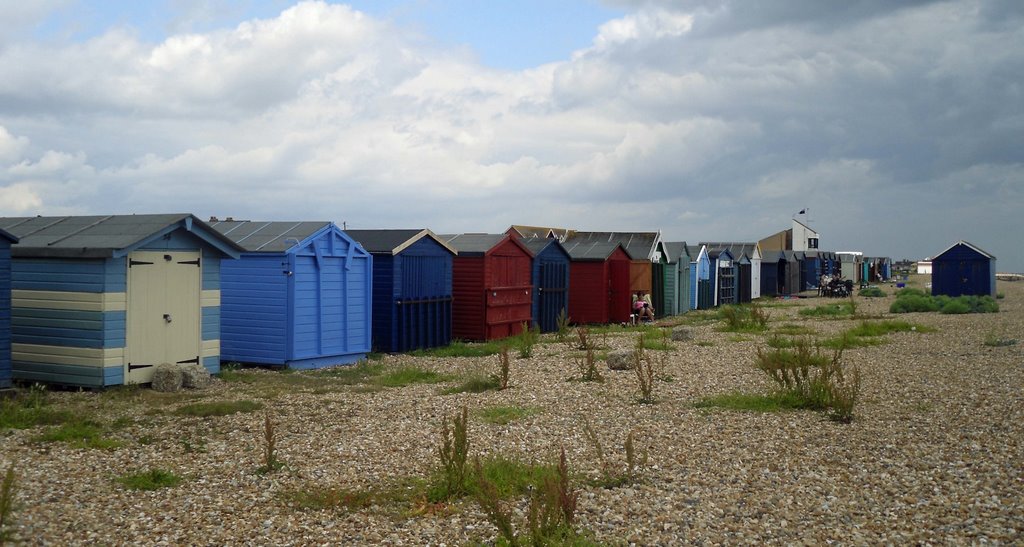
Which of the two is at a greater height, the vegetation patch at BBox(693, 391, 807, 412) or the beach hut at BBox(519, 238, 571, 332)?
the beach hut at BBox(519, 238, 571, 332)

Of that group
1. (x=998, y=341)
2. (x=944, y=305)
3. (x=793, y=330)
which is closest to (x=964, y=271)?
(x=944, y=305)

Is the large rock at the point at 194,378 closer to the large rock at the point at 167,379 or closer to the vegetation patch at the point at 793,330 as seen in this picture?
the large rock at the point at 167,379

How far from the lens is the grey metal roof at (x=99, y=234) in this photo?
13.1m

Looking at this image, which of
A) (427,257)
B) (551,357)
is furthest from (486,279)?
(551,357)

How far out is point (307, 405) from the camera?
1216cm

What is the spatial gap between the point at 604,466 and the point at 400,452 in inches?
91.9

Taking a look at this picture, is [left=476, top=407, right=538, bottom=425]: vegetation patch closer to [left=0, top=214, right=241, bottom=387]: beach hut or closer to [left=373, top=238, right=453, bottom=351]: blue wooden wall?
[left=0, top=214, right=241, bottom=387]: beach hut

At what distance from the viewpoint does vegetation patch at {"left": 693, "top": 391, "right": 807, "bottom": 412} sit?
469 inches

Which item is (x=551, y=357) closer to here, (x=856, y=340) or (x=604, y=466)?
(x=856, y=340)

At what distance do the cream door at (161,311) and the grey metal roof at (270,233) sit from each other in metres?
1.71

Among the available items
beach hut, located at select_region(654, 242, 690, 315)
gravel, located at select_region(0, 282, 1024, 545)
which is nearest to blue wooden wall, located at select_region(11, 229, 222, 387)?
gravel, located at select_region(0, 282, 1024, 545)

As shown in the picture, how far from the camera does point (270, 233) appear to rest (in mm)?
17094

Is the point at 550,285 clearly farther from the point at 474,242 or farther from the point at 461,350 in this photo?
the point at 461,350

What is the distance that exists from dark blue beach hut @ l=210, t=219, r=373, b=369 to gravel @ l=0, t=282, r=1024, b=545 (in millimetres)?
1684
